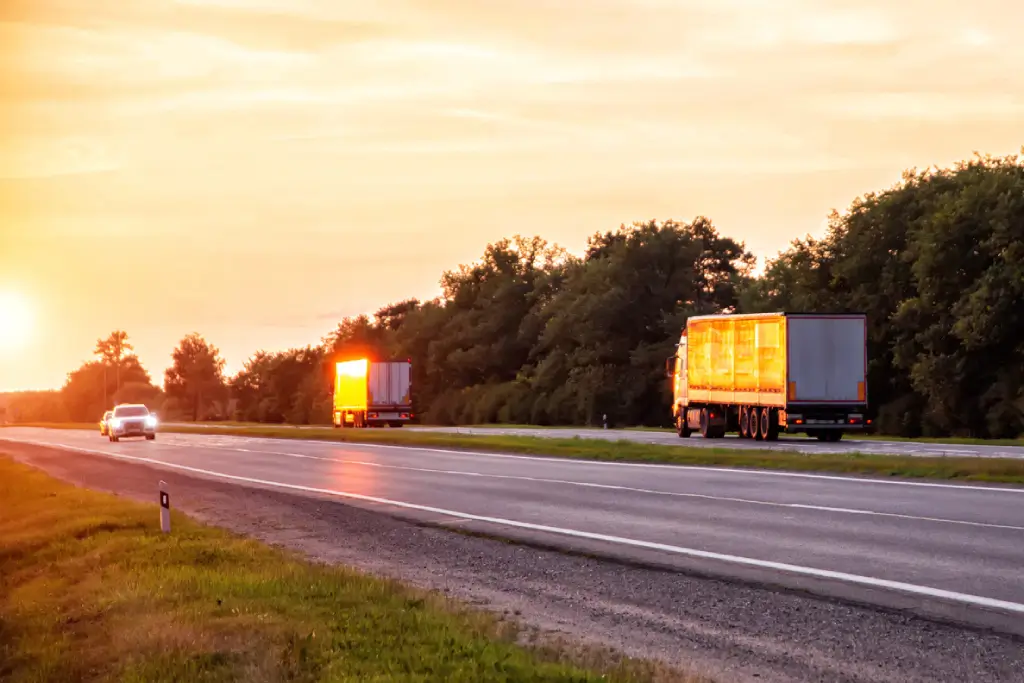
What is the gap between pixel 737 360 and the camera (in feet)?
129

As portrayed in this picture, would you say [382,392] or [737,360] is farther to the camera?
[382,392]

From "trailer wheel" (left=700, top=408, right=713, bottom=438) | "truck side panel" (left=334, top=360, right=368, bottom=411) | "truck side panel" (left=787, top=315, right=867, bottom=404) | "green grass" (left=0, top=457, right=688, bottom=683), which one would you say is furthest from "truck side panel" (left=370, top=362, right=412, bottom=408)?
"green grass" (left=0, top=457, right=688, bottom=683)

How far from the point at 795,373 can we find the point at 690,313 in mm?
45186

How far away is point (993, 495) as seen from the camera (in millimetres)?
19250

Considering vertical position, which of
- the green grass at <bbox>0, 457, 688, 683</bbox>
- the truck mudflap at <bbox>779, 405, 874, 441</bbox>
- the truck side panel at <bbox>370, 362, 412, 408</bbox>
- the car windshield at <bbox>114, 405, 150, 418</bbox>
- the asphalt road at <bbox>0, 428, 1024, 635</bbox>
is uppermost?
the truck side panel at <bbox>370, 362, 412, 408</bbox>

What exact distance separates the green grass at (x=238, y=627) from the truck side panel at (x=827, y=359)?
77.6ft

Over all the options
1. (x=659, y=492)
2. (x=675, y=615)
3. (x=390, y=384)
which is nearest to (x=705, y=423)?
(x=659, y=492)

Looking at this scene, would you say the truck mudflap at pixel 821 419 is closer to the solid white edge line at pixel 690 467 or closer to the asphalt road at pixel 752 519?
the solid white edge line at pixel 690 467

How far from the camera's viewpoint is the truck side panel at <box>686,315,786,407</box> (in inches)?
1465

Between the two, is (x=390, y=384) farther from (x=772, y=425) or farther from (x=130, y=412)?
(x=772, y=425)

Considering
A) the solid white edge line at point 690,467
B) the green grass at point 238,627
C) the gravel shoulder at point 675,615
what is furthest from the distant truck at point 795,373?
the green grass at point 238,627

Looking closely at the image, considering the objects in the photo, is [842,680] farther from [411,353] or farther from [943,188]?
[411,353]

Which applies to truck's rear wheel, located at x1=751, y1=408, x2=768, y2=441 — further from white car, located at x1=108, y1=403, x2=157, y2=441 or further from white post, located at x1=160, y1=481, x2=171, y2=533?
white car, located at x1=108, y1=403, x2=157, y2=441

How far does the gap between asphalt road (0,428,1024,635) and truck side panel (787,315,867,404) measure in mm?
9283
